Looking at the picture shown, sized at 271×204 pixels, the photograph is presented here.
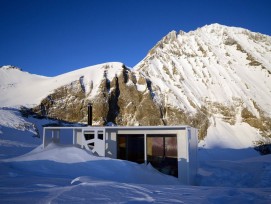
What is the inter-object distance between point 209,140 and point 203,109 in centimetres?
903

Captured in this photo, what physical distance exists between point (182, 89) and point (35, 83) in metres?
33.8

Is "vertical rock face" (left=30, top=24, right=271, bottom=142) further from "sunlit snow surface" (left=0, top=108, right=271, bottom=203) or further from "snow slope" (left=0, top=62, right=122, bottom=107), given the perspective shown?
"sunlit snow surface" (left=0, top=108, right=271, bottom=203)

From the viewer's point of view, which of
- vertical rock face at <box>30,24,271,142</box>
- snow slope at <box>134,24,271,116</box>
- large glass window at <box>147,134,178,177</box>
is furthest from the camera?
snow slope at <box>134,24,271,116</box>

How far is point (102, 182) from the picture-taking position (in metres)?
6.36

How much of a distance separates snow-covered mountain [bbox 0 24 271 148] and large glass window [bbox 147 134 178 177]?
2941 cm

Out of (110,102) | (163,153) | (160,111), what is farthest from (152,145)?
(160,111)

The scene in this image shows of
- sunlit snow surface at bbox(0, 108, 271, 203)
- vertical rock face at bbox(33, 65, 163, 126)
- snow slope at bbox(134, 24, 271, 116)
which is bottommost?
sunlit snow surface at bbox(0, 108, 271, 203)

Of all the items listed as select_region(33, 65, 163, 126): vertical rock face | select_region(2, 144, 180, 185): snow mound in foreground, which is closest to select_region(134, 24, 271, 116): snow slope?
select_region(33, 65, 163, 126): vertical rock face

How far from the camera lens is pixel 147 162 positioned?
Answer: 15.0 meters

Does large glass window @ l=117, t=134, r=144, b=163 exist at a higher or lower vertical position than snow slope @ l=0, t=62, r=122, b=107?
lower

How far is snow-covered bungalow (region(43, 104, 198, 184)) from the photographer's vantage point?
1403cm

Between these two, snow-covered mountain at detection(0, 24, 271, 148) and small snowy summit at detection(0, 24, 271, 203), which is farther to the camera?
snow-covered mountain at detection(0, 24, 271, 148)

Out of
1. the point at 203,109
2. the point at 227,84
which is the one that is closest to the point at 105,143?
the point at 203,109

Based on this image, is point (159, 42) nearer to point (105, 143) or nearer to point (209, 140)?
point (209, 140)
